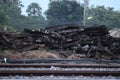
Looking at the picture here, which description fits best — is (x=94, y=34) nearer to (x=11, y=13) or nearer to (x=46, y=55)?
(x=46, y=55)

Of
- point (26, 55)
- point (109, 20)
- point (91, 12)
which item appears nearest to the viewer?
point (26, 55)

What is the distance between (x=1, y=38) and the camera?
1805cm

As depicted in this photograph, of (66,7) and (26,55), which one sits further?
(66,7)

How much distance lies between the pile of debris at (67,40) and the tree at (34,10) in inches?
2067

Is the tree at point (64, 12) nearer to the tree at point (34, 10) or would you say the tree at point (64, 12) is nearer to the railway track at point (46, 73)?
the tree at point (34, 10)

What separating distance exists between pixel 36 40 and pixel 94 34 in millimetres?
4013

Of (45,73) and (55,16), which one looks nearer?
(45,73)

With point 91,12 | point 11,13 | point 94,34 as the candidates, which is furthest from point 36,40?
point 91,12

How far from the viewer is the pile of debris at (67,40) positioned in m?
18.1

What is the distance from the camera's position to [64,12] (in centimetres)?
5609

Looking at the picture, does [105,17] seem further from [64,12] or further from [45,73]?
[45,73]

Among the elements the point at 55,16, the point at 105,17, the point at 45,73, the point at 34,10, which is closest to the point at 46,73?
the point at 45,73

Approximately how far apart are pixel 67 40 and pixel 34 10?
53.8 m

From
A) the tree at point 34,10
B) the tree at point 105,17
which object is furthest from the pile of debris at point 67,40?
the tree at point 34,10
